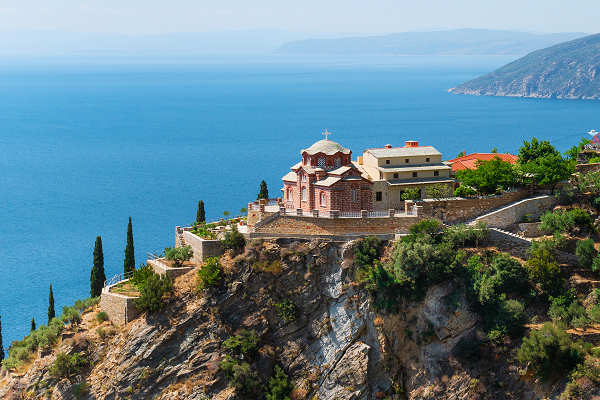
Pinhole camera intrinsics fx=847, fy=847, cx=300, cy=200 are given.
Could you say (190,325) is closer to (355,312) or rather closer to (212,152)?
(355,312)

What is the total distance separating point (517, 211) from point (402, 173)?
9.18 meters

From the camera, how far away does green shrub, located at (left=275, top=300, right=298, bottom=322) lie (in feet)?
198

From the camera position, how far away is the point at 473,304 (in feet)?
188

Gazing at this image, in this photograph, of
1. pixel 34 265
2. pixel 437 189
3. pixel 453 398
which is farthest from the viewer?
pixel 34 265

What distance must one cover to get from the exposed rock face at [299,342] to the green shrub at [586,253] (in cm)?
881

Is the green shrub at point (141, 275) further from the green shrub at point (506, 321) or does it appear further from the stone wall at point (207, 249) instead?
the green shrub at point (506, 321)

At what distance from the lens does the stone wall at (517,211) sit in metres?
63.6

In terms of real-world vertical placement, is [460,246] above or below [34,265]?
above

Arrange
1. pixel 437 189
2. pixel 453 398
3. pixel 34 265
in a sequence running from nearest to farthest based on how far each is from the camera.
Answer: pixel 453 398
pixel 437 189
pixel 34 265

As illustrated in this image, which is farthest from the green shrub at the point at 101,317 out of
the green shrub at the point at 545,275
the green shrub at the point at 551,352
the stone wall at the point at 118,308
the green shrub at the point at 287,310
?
the green shrub at the point at 545,275

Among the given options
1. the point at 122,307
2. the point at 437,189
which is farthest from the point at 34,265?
the point at 437,189

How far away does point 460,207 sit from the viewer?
64.1 metres

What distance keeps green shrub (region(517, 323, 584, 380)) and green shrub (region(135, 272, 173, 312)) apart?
25.3 metres

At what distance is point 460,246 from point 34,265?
5774 cm
